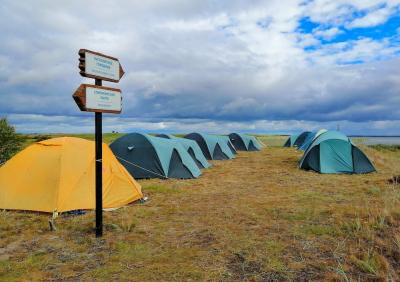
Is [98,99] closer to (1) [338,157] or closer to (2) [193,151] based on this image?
(2) [193,151]

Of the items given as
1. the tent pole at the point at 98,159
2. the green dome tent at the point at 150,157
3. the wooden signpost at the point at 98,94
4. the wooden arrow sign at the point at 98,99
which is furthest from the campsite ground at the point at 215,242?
the green dome tent at the point at 150,157

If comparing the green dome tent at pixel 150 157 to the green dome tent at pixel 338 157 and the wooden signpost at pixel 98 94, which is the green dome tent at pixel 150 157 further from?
the wooden signpost at pixel 98 94

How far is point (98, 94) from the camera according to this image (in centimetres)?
738

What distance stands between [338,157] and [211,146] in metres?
12.0

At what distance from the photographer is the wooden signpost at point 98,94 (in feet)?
23.2

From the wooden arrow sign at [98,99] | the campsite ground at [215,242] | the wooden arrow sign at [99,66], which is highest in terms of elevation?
the wooden arrow sign at [99,66]

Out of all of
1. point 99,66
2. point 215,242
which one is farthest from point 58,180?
point 215,242

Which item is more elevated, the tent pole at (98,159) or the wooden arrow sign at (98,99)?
the wooden arrow sign at (98,99)

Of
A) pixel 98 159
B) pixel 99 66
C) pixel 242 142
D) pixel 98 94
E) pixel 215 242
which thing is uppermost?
pixel 99 66

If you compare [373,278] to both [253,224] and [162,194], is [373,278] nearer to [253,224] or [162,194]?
[253,224]

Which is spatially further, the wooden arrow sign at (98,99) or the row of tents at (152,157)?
the row of tents at (152,157)

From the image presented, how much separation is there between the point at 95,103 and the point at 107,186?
12.1 ft

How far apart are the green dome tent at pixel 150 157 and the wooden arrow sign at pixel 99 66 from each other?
850cm

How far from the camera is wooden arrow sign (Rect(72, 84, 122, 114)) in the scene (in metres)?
6.98
